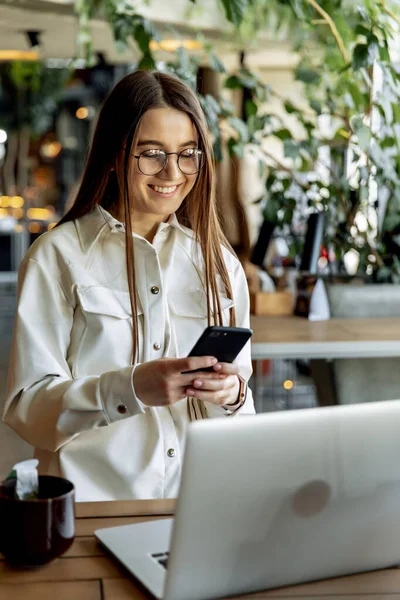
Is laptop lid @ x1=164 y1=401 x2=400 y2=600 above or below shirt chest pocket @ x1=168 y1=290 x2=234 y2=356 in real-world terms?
below

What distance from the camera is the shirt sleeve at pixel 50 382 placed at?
5.08 ft

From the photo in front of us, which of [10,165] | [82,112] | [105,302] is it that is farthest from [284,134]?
[82,112]

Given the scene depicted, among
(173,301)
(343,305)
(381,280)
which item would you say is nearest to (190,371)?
(173,301)

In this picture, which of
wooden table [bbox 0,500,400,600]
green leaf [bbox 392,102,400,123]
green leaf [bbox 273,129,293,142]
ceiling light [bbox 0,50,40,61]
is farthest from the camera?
ceiling light [bbox 0,50,40,61]

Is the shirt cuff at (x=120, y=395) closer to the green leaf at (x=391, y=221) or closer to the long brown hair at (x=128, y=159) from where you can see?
the long brown hair at (x=128, y=159)

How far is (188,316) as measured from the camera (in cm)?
185

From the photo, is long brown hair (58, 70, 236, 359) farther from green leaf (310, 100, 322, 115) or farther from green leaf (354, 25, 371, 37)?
green leaf (310, 100, 322, 115)

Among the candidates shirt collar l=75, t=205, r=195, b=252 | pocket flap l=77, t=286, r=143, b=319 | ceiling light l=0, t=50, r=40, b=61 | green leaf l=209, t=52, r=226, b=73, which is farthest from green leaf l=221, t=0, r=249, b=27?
ceiling light l=0, t=50, r=40, b=61

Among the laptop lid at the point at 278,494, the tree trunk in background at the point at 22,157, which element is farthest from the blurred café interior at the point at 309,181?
the tree trunk in background at the point at 22,157

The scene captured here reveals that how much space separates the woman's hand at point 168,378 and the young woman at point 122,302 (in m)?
0.07

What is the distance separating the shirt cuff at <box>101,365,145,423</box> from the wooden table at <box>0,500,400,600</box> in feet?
1.16

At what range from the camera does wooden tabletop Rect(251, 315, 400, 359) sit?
3.06 m

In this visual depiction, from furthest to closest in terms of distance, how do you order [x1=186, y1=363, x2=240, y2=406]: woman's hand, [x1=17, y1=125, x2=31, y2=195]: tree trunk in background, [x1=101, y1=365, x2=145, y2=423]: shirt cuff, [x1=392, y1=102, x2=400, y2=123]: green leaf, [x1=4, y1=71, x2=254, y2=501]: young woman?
[x1=17, y1=125, x2=31, y2=195]: tree trunk in background, [x1=392, y1=102, x2=400, y2=123]: green leaf, [x1=4, y1=71, x2=254, y2=501]: young woman, [x1=101, y1=365, x2=145, y2=423]: shirt cuff, [x1=186, y1=363, x2=240, y2=406]: woman's hand

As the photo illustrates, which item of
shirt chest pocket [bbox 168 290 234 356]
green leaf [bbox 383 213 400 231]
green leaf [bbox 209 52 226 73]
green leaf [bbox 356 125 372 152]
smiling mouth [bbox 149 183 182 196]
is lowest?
shirt chest pocket [bbox 168 290 234 356]
